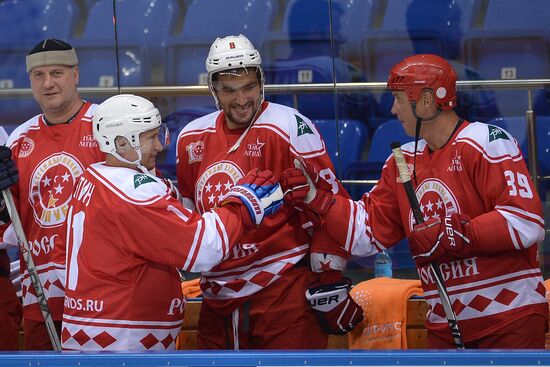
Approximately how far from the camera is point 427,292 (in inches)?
126

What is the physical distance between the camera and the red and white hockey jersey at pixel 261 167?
3244 millimetres

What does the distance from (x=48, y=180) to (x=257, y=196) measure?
747mm

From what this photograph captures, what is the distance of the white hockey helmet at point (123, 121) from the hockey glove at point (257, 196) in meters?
0.28

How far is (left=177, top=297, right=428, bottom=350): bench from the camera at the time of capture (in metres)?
3.64

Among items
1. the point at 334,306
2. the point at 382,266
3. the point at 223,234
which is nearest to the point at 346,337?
the point at 334,306

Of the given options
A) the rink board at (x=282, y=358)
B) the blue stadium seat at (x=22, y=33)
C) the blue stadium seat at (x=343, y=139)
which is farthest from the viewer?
the blue stadium seat at (x=22, y=33)

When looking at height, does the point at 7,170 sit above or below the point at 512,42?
below

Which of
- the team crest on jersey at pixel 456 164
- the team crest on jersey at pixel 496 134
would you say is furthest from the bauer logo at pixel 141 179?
the team crest on jersey at pixel 496 134

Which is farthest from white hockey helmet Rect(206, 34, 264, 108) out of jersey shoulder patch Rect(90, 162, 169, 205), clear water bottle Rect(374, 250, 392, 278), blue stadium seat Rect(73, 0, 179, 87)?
blue stadium seat Rect(73, 0, 179, 87)

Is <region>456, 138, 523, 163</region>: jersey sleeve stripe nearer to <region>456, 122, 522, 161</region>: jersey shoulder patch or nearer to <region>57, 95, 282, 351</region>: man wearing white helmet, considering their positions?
<region>456, 122, 522, 161</region>: jersey shoulder patch

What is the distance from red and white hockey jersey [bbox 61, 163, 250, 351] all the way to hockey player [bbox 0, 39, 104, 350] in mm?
348

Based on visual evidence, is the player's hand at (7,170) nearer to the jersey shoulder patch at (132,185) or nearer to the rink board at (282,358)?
the jersey shoulder patch at (132,185)

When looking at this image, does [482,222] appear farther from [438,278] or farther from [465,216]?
[438,278]

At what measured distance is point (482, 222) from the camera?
116 inches
